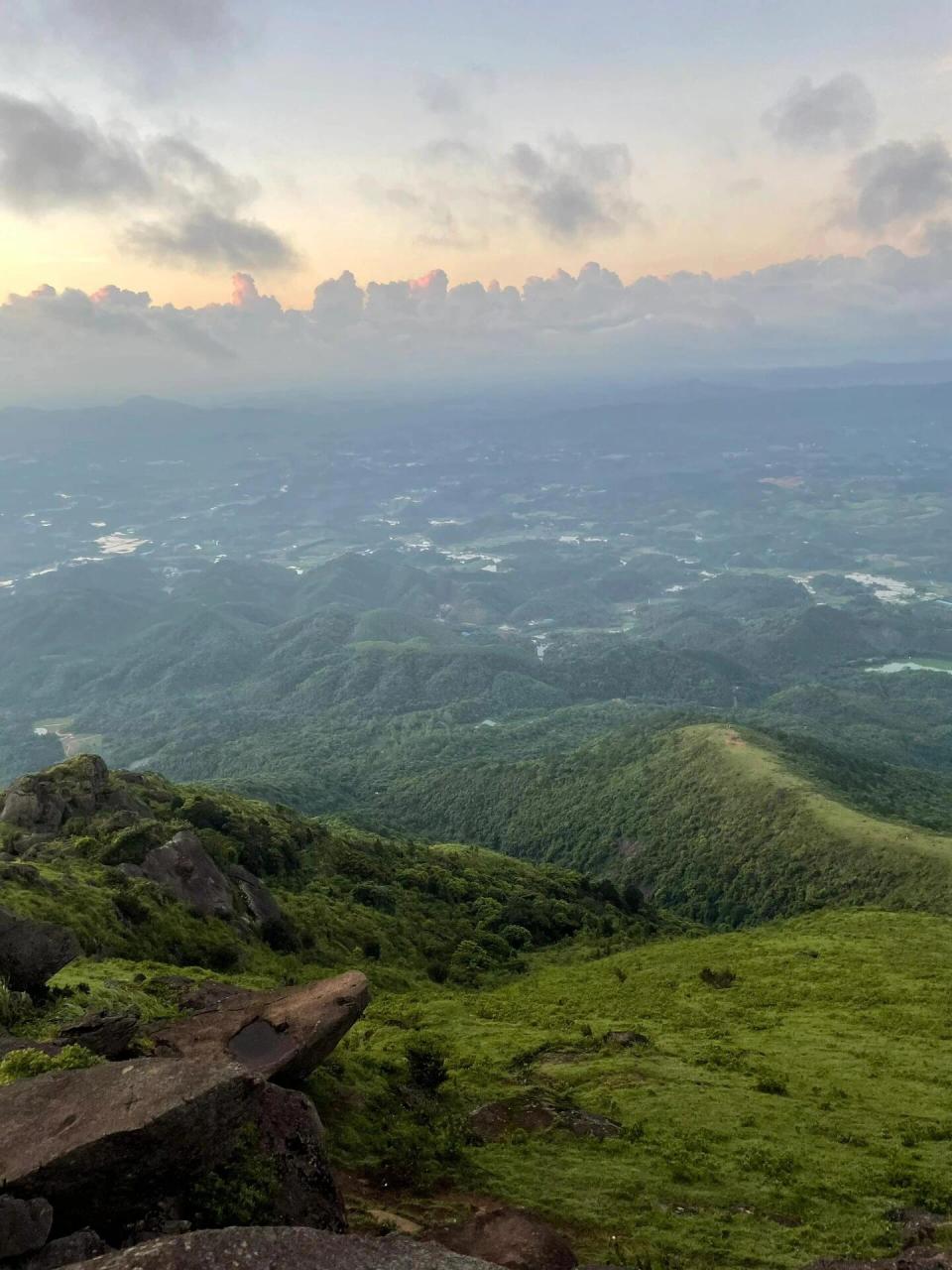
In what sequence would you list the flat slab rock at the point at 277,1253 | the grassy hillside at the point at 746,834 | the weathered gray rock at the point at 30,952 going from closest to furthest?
the flat slab rock at the point at 277,1253 → the weathered gray rock at the point at 30,952 → the grassy hillside at the point at 746,834

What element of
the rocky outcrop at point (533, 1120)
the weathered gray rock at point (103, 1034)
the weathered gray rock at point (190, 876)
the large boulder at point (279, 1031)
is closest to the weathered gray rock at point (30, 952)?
the large boulder at point (279, 1031)

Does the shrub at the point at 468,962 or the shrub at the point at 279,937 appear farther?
the shrub at the point at 468,962

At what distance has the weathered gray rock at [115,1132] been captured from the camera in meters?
20.3

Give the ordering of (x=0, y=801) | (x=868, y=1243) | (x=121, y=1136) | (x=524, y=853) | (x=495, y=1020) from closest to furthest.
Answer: (x=121, y=1136), (x=868, y=1243), (x=495, y=1020), (x=0, y=801), (x=524, y=853)

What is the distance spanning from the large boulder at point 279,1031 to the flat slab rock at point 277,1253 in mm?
11022

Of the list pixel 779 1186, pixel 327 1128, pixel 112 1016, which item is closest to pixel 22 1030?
pixel 112 1016

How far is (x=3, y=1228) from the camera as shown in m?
18.6

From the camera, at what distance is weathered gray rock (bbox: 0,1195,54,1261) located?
18609 mm

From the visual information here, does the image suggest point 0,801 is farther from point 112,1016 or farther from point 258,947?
point 112,1016

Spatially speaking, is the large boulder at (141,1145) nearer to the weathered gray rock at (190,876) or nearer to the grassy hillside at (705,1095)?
the grassy hillside at (705,1095)

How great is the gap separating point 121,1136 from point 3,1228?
2.88 meters

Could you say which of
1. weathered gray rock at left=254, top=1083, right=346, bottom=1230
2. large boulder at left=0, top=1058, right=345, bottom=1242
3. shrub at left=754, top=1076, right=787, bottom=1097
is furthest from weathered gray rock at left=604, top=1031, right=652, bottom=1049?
large boulder at left=0, top=1058, right=345, bottom=1242

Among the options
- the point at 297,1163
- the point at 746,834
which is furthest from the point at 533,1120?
the point at 746,834

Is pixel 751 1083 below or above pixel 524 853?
above
